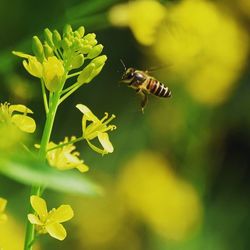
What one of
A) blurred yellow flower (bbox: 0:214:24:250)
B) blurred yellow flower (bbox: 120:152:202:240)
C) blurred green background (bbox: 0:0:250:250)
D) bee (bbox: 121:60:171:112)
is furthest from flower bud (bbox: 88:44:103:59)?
blurred yellow flower (bbox: 120:152:202:240)

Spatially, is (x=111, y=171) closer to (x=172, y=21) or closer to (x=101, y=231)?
(x=101, y=231)

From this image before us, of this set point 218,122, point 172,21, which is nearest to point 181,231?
point 218,122

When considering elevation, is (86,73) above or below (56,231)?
above

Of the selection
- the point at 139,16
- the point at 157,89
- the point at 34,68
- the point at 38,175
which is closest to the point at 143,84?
the point at 157,89

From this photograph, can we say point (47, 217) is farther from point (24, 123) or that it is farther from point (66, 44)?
point (66, 44)

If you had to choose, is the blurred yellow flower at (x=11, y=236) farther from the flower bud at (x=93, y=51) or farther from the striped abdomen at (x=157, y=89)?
the flower bud at (x=93, y=51)

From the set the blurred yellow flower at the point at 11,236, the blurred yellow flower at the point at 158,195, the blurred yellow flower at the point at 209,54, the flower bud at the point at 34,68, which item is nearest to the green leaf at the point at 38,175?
the flower bud at the point at 34,68
